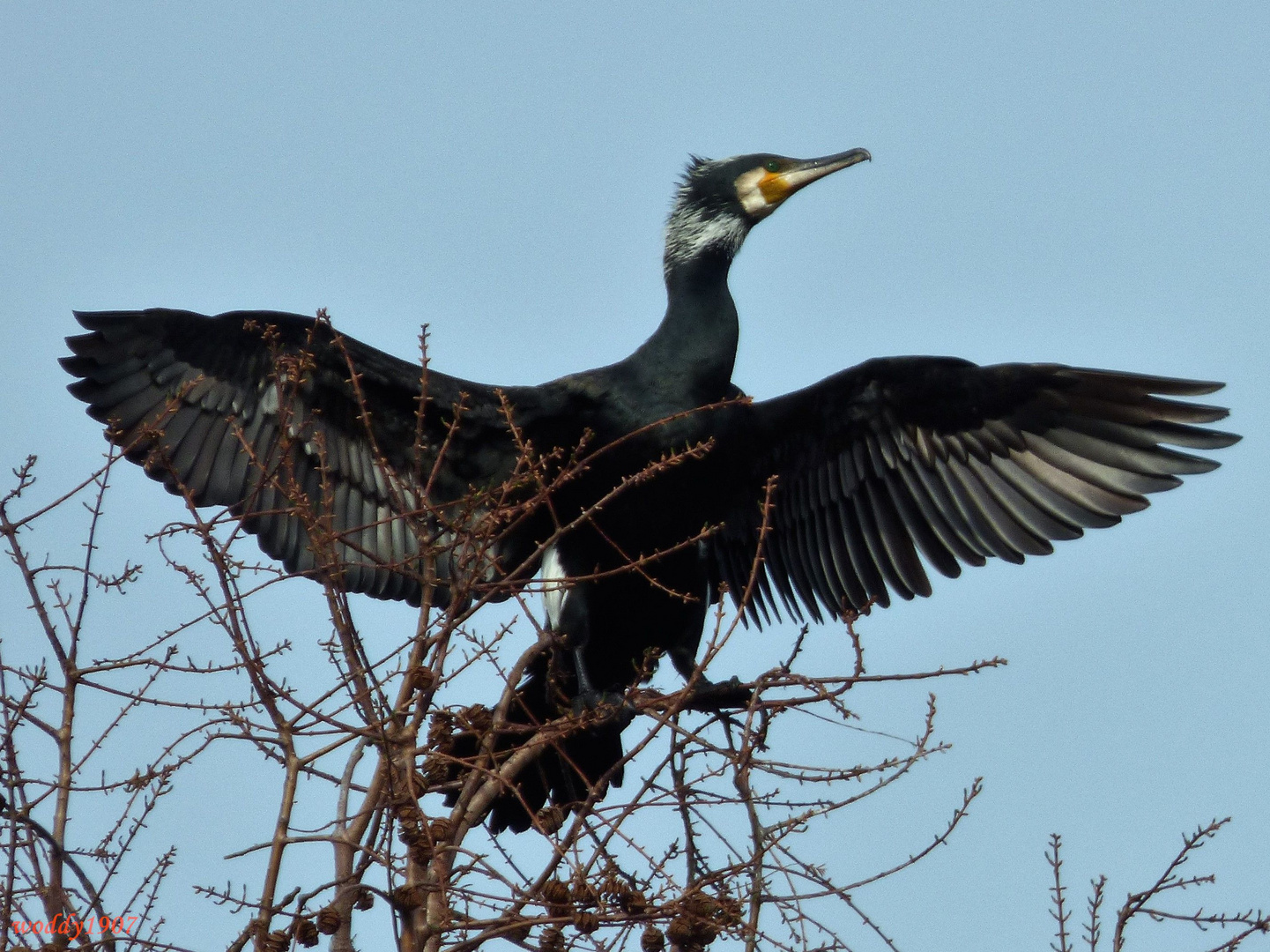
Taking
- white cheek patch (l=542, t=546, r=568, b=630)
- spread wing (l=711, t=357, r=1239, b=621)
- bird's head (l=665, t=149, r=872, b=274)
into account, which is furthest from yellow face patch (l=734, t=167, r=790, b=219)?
white cheek patch (l=542, t=546, r=568, b=630)

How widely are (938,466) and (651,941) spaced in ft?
8.17

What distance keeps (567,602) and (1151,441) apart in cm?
184

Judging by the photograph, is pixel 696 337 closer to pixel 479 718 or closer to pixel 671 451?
pixel 671 451

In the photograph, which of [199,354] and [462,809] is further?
[199,354]

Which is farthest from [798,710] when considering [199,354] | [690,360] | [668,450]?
[199,354]

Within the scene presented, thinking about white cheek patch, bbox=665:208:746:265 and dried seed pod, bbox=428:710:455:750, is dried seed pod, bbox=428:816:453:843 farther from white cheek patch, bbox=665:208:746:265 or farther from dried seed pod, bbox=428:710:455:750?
white cheek patch, bbox=665:208:746:265

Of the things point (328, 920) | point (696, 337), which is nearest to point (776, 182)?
point (696, 337)

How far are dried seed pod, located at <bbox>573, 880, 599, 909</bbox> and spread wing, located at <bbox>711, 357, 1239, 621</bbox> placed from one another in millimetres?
2388

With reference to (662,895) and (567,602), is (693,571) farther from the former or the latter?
(662,895)

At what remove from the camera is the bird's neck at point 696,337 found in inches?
192

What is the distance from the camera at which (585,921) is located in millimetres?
2711

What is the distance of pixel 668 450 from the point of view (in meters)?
4.68

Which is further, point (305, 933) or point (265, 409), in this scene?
point (265, 409)

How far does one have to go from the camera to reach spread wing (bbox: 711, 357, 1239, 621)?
479cm
